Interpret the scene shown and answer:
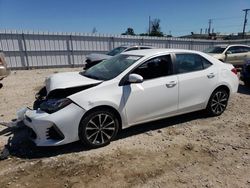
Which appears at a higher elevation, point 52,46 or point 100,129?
point 52,46

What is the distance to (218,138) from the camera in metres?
4.27

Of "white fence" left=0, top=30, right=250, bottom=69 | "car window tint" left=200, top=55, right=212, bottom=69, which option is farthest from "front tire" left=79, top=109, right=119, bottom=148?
"white fence" left=0, top=30, right=250, bottom=69

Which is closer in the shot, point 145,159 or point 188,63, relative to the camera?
point 145,159

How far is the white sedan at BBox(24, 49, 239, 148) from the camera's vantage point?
353 cm

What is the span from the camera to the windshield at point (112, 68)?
4.16m

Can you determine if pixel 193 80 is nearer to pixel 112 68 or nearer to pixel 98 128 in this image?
pixel 112 68

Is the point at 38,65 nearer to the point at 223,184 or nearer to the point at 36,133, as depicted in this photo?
the point at 36,133

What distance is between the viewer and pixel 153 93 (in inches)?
165

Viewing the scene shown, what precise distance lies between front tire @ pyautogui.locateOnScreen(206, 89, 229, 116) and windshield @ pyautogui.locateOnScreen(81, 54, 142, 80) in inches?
81.7

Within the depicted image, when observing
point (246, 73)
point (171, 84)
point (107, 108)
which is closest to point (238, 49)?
point (246, 73)

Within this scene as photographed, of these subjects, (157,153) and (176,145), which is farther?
(176,145)

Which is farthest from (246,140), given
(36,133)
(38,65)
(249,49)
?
(38,65)

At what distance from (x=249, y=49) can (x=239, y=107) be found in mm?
8657

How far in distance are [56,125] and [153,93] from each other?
5.93 feet
